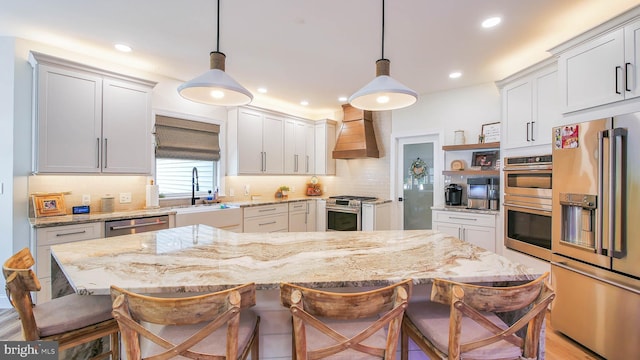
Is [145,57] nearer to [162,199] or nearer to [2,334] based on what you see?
[162,199]

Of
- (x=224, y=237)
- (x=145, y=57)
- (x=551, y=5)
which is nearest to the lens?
(x=224, y=237)

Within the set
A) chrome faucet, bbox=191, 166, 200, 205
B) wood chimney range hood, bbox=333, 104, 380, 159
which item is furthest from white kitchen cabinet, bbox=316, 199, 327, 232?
chrome faucet, bbox=191, 166, 200, 205

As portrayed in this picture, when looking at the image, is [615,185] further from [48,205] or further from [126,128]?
[48,205]

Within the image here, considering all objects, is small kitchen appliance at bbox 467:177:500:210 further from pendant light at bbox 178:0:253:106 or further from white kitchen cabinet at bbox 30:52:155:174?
white kitchen cabinet at bbox 30:52:155:174

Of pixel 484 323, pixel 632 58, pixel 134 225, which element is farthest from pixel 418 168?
pixel 134 225

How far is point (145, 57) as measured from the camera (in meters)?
3.22

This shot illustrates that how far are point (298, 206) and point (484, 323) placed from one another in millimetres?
4126

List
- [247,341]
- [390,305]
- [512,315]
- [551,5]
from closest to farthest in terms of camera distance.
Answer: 1. [390,305]
2. [247,341]
3. [512,315]
4. [551,5]

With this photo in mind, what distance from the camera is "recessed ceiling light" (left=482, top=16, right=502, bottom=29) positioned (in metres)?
2.42

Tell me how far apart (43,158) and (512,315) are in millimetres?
3849

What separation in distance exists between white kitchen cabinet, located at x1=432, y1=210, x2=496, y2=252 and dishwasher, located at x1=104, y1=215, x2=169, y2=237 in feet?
11.5

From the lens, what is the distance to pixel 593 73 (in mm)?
2162

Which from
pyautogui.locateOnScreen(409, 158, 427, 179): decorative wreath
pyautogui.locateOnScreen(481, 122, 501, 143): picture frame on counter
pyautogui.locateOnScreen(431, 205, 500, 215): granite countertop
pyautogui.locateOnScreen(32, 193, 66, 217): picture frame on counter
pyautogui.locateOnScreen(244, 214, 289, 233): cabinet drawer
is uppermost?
pyautogui.locateOnScreen(481, 122, 501, 143): picture frame on counter

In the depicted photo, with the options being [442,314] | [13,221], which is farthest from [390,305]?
[13,221]
